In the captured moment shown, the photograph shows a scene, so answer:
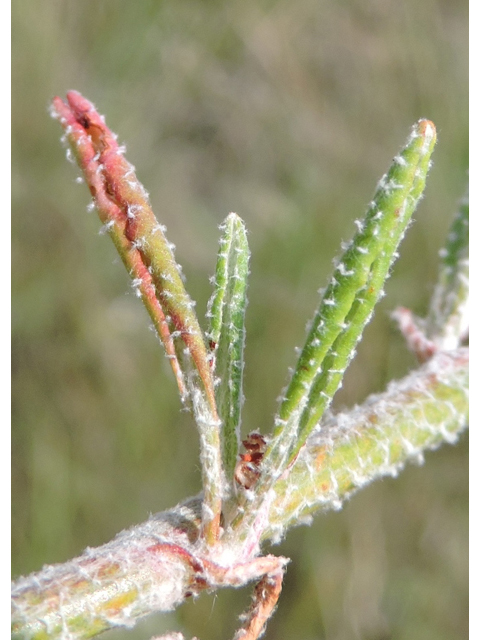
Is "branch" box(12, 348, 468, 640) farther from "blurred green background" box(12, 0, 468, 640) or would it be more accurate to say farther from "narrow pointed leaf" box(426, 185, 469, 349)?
"blurred green background" box(12, 0, 468, 640)

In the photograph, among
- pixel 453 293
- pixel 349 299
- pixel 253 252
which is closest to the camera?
pixel 349 299

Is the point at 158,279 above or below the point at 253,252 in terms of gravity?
below

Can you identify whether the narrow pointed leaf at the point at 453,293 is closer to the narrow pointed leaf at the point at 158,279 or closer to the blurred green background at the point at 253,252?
the narrow pointed leaf at the point at 158,279

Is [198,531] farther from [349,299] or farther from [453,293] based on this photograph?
[453,293]

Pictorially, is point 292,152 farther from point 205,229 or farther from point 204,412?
point 204,412

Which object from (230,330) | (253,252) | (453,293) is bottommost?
(230,330)

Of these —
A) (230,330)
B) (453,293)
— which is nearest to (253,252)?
(453,293)

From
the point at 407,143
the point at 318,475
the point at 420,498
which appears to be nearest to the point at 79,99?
the point at 407,143
